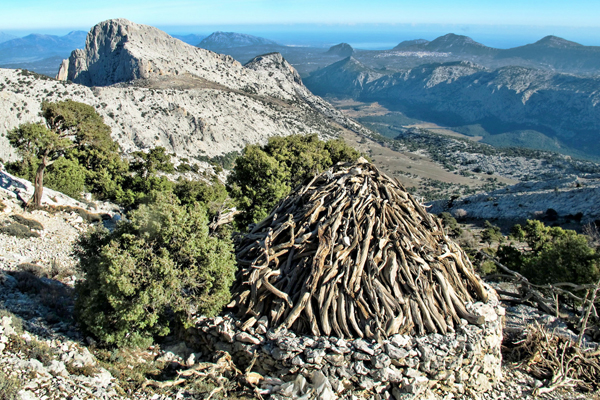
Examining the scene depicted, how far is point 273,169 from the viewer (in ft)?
67.6

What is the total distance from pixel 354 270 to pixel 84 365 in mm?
5890

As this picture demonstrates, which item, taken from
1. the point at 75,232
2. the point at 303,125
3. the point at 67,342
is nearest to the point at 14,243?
the point at 75,232

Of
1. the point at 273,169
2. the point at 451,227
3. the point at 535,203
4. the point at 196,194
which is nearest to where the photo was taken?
the point at 273,169

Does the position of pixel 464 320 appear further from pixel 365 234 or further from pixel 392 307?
pixel 365 234

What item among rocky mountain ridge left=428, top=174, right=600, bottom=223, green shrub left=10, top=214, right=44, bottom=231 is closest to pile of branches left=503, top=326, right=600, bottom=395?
green shrub left=10, top=214, right=44, bottom=231

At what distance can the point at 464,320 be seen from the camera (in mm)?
9102

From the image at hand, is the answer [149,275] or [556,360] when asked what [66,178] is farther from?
[556,360]

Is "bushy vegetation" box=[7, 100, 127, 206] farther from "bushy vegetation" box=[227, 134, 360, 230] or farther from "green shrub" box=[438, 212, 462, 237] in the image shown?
"green shrub" box=[438, 212, 462, 237]

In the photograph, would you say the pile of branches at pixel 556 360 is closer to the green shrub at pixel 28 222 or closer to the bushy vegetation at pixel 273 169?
the bushy vegetation at pixel 273 169

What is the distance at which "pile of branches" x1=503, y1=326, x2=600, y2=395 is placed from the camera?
9.05 metres

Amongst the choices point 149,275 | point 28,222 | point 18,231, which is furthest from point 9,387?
point 28,222

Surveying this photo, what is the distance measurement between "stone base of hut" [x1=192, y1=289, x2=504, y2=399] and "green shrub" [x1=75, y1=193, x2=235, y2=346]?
3.35ft

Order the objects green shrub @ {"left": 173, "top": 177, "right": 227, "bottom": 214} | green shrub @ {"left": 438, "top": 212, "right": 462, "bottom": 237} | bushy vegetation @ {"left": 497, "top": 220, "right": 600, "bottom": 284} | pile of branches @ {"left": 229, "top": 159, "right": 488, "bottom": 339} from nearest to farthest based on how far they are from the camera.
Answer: pile of branches @ {"left": 229, "top": 159, "right": 488, "bottom": 339}, bushy vegetation @ {"left": 497, "top": 220, "right": 600, "bottom": 284}, green shrub @ {"left": 173, "top": 177, "right": 227, "bottom": 214}, green shrub @ {"left": 438, "top": 212, "right": 462, "bottom": 237}

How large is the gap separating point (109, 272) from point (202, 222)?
6.85ft
